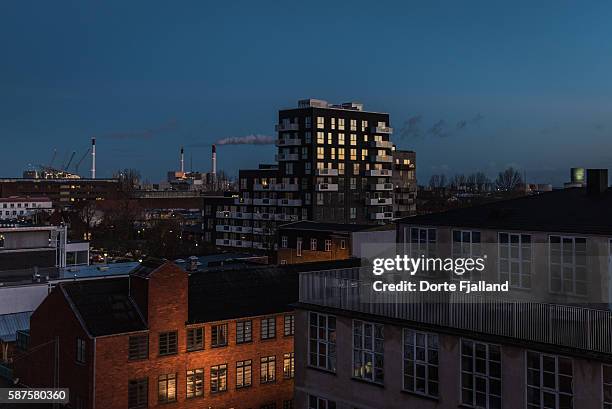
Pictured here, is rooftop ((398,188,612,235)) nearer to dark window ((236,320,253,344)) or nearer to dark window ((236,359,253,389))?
dark window ((236,320,253,344))

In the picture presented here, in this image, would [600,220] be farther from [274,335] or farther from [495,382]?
[274,335]

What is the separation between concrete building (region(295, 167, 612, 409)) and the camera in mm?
19125

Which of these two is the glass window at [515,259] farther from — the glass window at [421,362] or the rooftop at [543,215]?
the glass window at [421,362]

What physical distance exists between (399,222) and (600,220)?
8.49 m

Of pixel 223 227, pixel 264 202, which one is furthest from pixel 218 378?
pixel 223 227

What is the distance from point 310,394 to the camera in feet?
88.1

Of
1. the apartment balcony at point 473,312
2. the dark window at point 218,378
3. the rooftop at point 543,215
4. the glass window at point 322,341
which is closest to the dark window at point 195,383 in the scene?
the dark window at point 218,378

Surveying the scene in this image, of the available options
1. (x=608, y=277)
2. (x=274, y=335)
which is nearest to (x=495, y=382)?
(x=608, y=277)

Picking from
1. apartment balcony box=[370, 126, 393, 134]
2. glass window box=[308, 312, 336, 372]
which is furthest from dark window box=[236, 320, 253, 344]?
apartment balcony box=[370, 126, 393, 134]

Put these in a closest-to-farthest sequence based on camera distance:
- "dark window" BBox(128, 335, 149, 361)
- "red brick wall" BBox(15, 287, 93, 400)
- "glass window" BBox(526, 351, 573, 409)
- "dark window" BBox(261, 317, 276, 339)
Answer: "glass window" BBox(526, 351, 573, 409) < "red brick wall" BBox(15, 287, 93, 400) < "dark window" BBox(128, 335, 149, 361) < "dark window" BBox(261, 317, 276, 339)

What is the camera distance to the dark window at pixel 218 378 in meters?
36.4

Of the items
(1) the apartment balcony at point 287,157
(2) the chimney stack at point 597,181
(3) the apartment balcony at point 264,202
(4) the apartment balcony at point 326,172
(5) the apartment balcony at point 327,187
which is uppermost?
(1) the apartment balcony at point 287,157

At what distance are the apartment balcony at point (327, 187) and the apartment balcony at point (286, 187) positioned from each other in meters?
3.74

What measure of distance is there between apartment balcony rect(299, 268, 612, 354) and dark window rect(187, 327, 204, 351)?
447 inches
